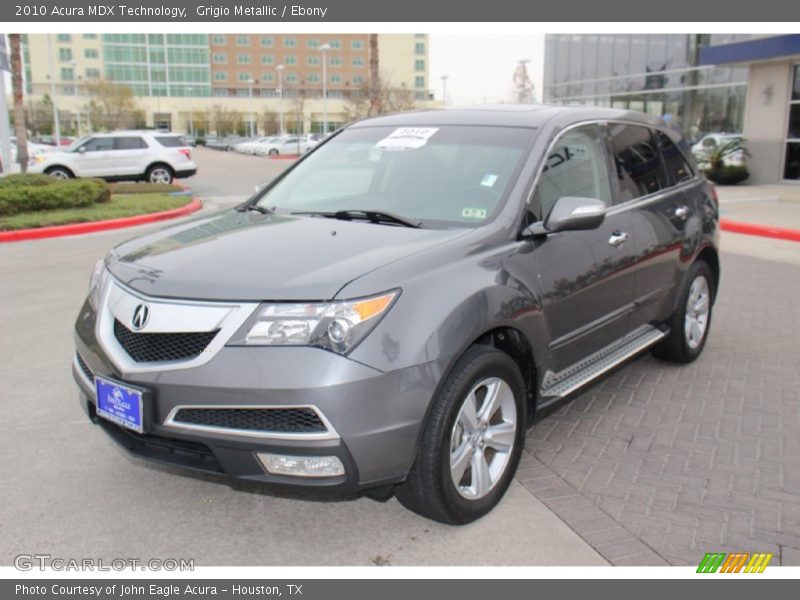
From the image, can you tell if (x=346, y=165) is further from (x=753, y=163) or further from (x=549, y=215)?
(x=753, y=163)

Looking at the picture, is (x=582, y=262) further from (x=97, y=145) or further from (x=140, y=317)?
(x=97, y=145)

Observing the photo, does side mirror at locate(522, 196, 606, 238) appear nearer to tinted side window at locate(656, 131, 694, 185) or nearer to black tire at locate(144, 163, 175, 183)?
tinted side window at locate(656, 131, 694, 185)

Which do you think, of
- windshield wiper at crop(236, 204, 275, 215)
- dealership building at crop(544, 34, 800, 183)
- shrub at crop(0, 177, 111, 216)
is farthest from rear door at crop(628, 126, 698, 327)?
shrub at crop(0, 177, 111, 216)

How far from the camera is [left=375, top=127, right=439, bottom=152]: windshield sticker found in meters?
4.34

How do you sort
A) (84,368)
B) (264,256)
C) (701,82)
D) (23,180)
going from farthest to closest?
(701,82) → (23,180) → (84,368) → (264,256)

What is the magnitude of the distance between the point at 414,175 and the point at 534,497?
182 cm

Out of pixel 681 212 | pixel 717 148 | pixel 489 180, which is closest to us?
pixel 489 180

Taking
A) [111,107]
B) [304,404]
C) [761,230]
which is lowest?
[761,230]

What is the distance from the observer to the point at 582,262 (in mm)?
4031

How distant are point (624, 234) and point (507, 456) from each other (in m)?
1.70

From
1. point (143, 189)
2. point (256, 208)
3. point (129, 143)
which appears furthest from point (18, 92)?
point (256, 208)

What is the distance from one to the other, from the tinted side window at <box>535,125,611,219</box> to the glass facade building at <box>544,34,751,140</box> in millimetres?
23786

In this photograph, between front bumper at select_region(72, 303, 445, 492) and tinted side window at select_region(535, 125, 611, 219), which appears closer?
front bumper at select_region(72, 303, 445, 492)

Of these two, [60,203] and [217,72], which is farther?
[217,72]
